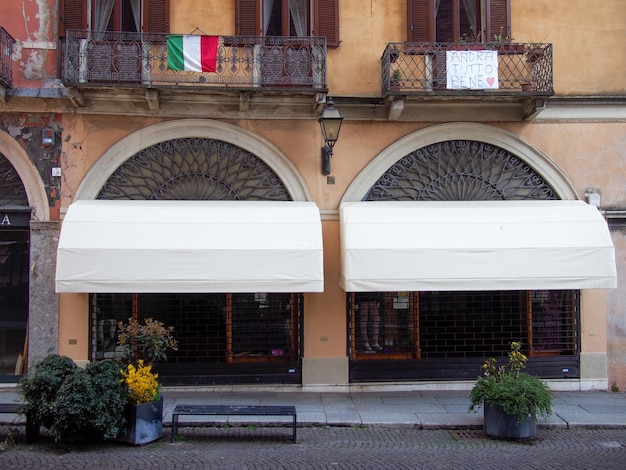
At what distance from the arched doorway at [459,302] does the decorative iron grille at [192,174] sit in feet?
5.83

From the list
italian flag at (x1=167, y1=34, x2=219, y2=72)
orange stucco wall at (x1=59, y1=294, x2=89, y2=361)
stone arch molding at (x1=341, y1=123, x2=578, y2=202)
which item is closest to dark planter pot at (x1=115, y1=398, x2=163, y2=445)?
orange stucco wall at (x1=59, y1=294, x2=89, y2=361)

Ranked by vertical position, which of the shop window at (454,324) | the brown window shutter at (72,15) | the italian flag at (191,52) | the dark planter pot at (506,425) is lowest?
the dark planter pot at (506,425)

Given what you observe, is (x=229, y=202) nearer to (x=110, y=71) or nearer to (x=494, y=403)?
(x=110, y=71)

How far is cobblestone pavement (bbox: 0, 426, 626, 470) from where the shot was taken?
25.1 feet

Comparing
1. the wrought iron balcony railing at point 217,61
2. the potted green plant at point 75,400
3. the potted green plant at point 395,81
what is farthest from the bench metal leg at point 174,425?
the potted green plant at point 395,81

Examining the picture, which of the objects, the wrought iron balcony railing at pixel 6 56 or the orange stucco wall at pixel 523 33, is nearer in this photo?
the wrought iron balcony railing at pixel 6 56

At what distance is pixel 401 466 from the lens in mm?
7664

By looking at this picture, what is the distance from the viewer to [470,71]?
436 inches

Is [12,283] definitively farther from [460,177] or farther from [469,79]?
[469,79]

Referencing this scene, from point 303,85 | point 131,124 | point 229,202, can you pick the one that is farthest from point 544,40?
point 131,124

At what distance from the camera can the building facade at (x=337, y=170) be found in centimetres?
1061

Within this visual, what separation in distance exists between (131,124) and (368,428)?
6550 mm

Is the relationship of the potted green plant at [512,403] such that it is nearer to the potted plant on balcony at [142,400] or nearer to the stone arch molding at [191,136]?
the potted plant on balcony at [142,400]

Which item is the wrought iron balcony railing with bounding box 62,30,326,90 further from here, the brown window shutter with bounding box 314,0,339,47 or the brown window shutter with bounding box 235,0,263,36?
the brown window shutter with bounding box 314,0,339,47
